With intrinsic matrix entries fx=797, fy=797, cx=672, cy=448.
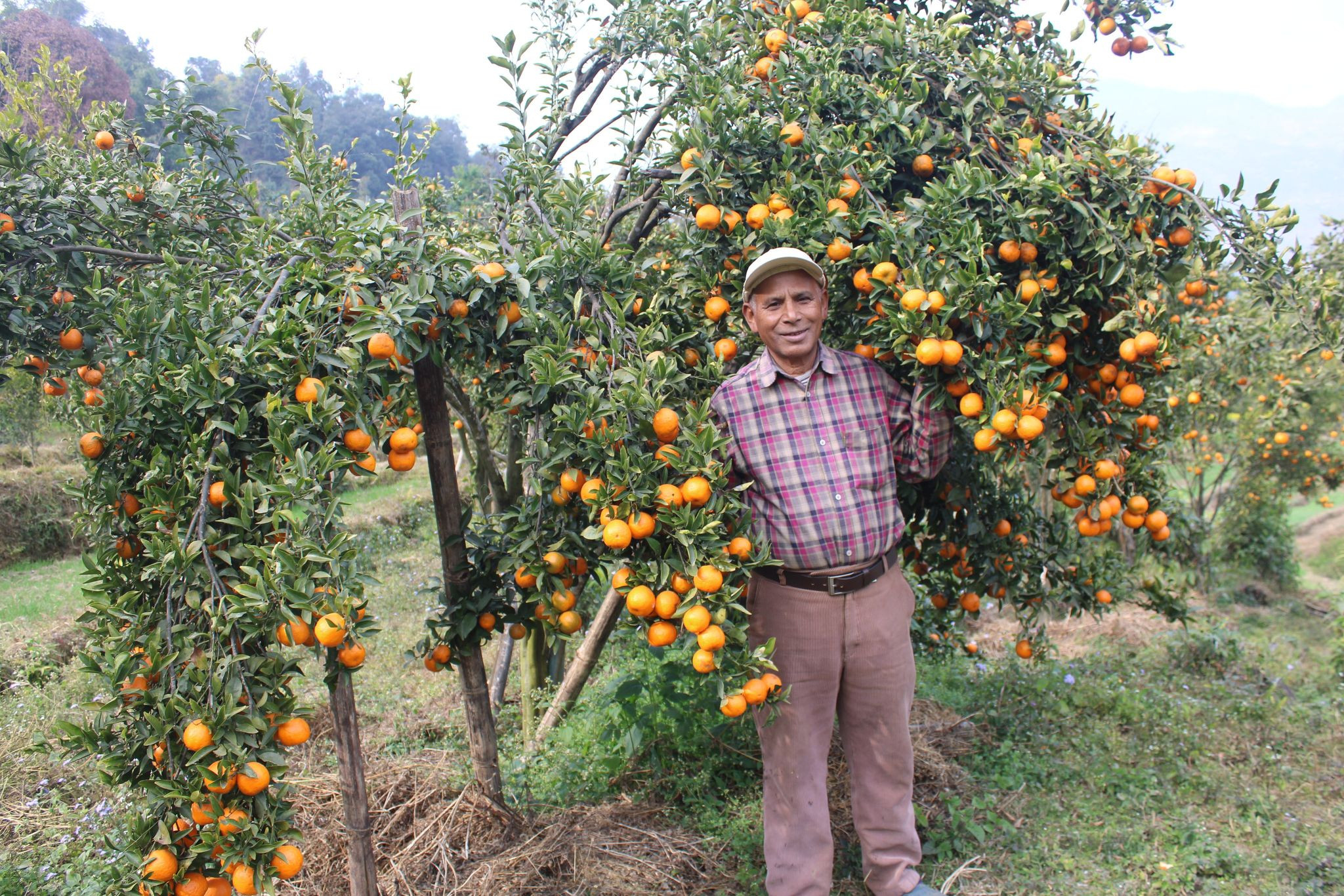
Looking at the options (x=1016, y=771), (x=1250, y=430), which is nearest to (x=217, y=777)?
(x=1016, y=771)

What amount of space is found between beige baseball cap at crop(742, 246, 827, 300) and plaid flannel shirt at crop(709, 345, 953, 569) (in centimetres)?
22

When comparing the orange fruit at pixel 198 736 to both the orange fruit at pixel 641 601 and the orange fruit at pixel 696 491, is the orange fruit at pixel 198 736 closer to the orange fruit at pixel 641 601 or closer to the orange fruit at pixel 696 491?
the orange fruit at pixel 641 601

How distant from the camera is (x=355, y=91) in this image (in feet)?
117

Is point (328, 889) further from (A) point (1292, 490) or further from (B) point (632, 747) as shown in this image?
(A) point (1292, 490)

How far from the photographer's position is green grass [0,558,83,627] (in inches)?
209

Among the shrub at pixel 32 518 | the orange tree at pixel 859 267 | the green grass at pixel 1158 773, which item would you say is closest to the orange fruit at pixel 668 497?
the orange tree at pixel 859 267

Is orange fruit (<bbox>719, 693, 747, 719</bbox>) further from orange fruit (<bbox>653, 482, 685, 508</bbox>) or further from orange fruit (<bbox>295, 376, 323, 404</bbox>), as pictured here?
orange fruit (<bbox>295, 376, 323, 404</bbox>)

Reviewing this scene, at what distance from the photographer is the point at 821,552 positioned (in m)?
2.09

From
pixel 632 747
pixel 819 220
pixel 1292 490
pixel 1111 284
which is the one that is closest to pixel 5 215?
pixel 819 220

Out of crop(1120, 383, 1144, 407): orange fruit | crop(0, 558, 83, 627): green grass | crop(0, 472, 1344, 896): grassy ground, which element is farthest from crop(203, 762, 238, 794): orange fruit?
crop(0, 558, 83, 627): green grass

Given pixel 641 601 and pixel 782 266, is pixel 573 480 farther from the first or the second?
pixel 782 266

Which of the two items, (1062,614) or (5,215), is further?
(1062,614)

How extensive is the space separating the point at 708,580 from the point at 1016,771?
2.41 meters

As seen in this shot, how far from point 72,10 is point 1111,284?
115ft
